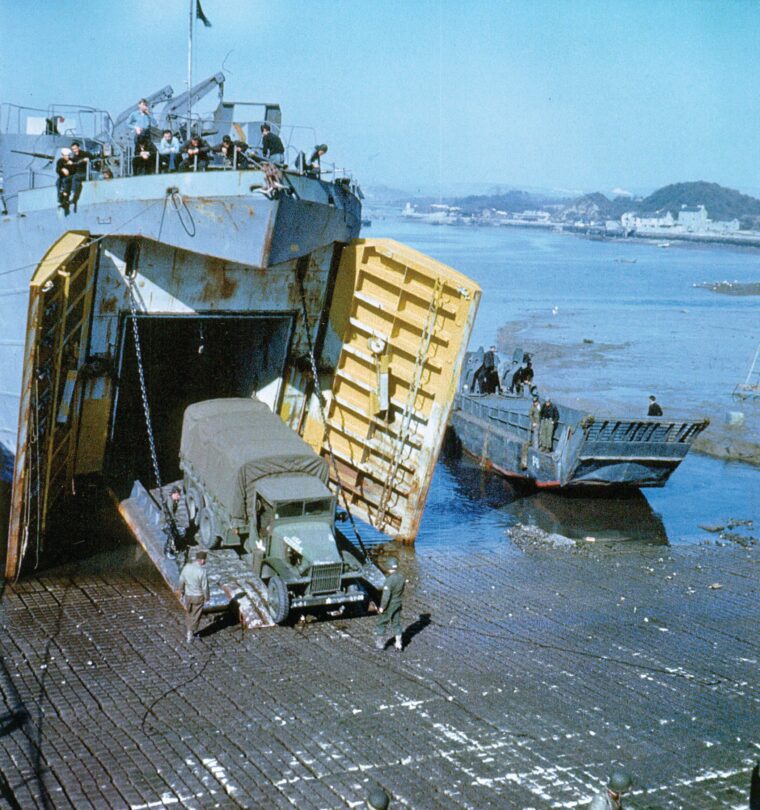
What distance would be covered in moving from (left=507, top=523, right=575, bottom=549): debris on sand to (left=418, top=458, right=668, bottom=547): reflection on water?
51 cm

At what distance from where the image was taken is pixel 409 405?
17125 millimetres

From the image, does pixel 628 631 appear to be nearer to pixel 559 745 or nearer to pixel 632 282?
pixel 559 745

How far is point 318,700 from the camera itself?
405 inches

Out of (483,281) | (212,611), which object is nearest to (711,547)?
(212,611)

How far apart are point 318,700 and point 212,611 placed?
2.65m

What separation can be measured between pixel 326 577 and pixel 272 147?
27.4 feet

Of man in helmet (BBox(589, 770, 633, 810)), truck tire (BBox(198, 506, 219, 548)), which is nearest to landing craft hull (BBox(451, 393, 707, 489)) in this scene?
truck tire (BBox(198, 506, 219, 548))

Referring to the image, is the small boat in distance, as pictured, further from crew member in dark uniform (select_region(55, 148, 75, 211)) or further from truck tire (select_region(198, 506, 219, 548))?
crew member in dark uniform (select_region(55, 148, 75, 211))

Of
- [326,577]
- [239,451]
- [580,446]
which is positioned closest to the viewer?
[326,577]

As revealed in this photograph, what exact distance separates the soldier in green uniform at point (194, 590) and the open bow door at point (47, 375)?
3.64 m

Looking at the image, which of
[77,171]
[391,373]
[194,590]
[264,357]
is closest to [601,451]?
[391,373]

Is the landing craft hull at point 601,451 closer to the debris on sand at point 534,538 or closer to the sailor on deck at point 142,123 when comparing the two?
the debris on sand at point 534,538

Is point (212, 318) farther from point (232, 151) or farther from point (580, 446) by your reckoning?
point (580, 446)

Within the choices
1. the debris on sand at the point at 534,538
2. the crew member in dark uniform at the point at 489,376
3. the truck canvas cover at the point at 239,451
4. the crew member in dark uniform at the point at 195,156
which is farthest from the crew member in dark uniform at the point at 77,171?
the crew member in dark uniform at the point at 489,376
